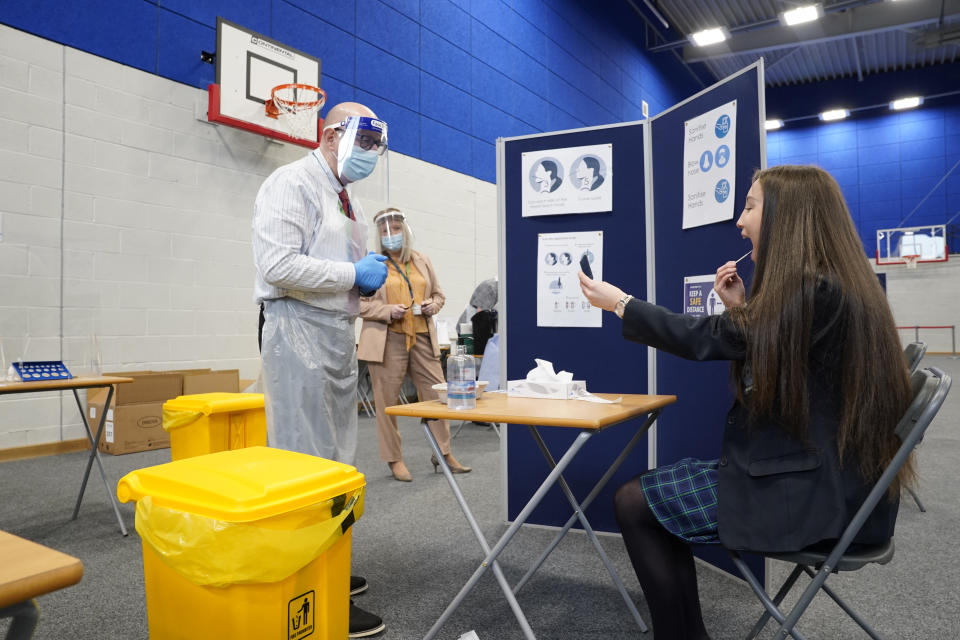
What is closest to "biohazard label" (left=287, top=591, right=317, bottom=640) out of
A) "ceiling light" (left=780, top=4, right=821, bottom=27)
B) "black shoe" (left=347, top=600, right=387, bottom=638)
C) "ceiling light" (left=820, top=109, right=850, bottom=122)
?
"black shoe" (left=347, top=600, right=387, bottom=638)

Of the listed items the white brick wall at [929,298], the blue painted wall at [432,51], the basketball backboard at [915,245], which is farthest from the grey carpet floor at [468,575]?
the white brick wall at [929,298]

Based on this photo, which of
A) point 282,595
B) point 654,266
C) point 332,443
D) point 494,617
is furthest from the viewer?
point 654,266

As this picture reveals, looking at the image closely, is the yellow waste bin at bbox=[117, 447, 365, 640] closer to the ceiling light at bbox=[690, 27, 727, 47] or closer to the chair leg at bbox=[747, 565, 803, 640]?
the chair leg at bbox=[747, 565, 803, 640]

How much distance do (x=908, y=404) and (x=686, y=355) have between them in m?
0.42

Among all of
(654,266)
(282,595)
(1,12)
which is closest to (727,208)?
(654,266)

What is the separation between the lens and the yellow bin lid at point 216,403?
7.66ft

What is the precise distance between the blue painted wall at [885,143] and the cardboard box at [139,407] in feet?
45.6

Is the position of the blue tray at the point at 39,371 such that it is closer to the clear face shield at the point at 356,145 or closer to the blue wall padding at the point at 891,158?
the clear face shield at the point at 356,145

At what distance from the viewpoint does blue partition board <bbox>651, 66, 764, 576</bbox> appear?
6.46 feet

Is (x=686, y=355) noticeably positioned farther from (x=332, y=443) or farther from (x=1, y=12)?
(x=1, y=12)

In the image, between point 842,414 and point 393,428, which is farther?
point 393,428

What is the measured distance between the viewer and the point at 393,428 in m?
3.53

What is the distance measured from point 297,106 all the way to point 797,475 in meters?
4.86

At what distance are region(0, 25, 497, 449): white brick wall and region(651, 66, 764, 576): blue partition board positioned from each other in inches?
141
